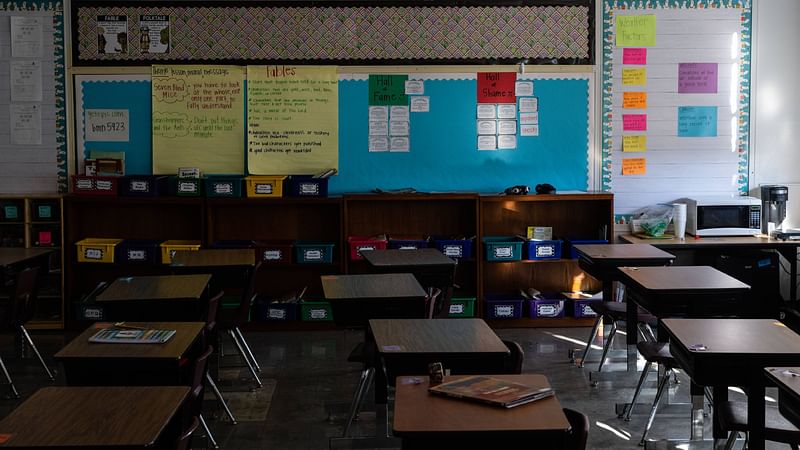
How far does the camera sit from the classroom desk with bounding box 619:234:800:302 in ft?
27.1

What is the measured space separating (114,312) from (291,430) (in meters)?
1.25

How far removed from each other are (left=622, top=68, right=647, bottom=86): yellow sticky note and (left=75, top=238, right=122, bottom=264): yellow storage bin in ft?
16.0

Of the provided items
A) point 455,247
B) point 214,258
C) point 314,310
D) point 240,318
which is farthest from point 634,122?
point 240,318

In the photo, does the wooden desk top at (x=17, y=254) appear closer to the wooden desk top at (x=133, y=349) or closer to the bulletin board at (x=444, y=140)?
the bulletin board at (x=444, y=140)

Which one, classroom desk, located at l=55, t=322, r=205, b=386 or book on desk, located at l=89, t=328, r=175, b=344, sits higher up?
book on desk, located at l=89, t=328, r=175, b=344

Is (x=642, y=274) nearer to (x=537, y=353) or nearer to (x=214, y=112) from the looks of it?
(x=537, y=353)

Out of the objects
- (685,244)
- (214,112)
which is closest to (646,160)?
(685,244)

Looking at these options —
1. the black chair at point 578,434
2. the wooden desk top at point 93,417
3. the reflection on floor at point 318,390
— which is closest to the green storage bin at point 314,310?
the reflection on floor at point 318,390

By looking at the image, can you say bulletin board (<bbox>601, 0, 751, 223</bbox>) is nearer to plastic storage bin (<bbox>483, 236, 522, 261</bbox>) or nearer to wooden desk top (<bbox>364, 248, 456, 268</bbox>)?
plastic storage bin (<bbox>483, 236, 522, 261</bbox>)

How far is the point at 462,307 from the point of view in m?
8.52

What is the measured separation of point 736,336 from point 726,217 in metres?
4.61

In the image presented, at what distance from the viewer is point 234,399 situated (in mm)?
6301

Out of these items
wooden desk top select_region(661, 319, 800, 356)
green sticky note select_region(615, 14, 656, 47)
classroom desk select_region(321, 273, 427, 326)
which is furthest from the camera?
green sticky note select_region(615, 14, 656, 47)

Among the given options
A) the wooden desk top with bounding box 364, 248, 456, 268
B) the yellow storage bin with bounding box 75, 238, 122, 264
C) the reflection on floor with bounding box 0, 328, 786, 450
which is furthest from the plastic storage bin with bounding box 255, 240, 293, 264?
the yellow storage bin with bounding box 75, 238, 122, 264
